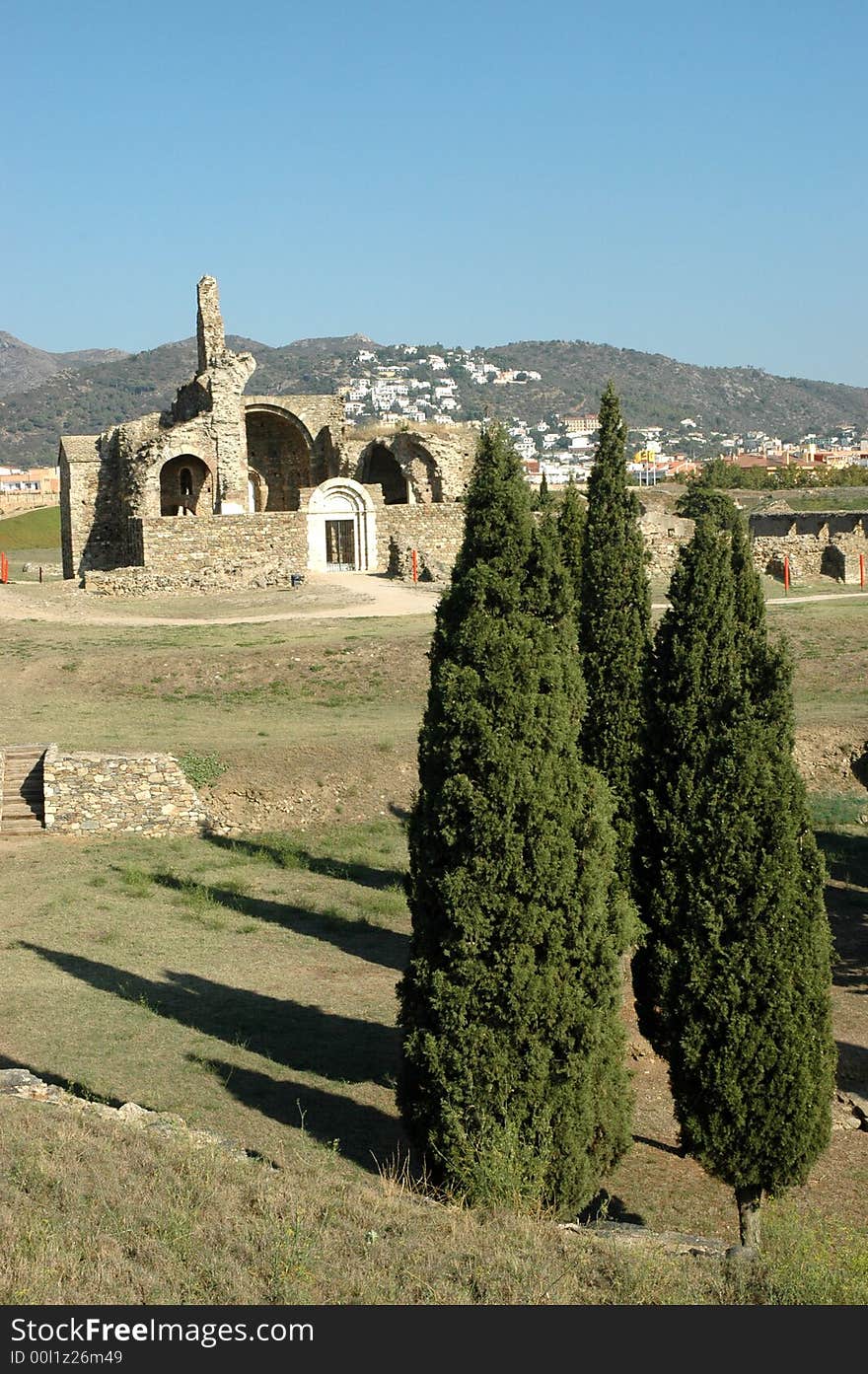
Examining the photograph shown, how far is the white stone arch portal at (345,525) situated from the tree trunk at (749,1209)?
108ft

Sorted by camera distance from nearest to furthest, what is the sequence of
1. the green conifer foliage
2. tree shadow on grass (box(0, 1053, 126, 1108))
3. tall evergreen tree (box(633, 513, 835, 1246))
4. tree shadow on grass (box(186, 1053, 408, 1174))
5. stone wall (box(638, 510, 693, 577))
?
tall evergreen tree (box(633, 513, 835, 1246)), tree shadow on grass (box(186, 1053, 408, 1174)), tree shadow on grass (box(0, 1053, 126, 1108)), the green conifer foliage, stone wall (box(638, 510, 693, 577))

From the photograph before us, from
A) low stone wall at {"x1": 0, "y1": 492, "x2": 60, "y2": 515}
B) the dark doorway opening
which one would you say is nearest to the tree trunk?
the dark doorway opening

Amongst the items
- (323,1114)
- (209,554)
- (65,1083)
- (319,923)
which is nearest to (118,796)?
(319,923)

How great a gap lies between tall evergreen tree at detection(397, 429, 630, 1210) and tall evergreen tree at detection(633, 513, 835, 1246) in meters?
0.76

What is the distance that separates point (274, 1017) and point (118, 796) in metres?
7.97

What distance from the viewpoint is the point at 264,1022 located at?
1384 cm

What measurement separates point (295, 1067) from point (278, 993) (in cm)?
221

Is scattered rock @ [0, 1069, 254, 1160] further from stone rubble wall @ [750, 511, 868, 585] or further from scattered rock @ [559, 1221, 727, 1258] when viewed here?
stone rubble wall @ [750, 511, 868, 585]

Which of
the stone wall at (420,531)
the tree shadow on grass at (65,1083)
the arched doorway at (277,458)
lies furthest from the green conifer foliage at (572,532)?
the arched doorway at (277,458)

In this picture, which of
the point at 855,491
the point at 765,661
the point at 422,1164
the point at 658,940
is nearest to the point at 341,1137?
the point at 422,1164

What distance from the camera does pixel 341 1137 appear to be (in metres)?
11.4

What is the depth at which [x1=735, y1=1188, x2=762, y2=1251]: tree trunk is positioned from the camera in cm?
1028

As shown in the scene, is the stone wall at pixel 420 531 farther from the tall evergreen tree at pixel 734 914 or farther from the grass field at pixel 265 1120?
the tall evergreen tree at pixel 734 914

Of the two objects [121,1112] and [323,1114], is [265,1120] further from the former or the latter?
Result: [121,1112]
